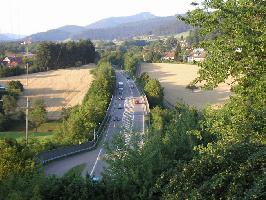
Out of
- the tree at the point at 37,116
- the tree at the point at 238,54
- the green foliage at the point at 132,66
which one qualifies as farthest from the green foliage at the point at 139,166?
the green foliage at the point at 132,66

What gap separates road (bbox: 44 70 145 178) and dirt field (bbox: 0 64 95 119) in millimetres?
6693

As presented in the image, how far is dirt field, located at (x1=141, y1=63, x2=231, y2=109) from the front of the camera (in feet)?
205

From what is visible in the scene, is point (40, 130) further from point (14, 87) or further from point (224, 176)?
point (224, 176)

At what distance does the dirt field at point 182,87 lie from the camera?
62531 mm

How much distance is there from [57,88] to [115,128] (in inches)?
1495

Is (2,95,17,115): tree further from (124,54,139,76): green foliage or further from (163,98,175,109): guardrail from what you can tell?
(124,54,139,76): green foliage

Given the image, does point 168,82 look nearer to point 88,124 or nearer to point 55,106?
point 55,106

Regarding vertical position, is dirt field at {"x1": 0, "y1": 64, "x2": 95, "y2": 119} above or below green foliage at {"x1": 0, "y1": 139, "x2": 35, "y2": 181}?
below

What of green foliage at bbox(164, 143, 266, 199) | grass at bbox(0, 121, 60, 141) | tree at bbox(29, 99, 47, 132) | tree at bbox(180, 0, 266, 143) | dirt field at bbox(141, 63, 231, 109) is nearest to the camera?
green foliage at bbox(164, 143, 266, 199)

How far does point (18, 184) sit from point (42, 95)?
5924 centimetres

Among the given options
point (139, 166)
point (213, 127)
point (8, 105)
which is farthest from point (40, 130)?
point (213, 127)

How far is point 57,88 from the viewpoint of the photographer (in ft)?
245

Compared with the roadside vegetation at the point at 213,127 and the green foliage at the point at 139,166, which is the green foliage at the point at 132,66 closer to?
the green foliage at the point at 139,166

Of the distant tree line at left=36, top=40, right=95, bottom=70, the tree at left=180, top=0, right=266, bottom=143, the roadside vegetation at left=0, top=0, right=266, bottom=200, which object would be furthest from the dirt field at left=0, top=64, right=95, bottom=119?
the tree at left=180, top=0, right=266, bottom=143
